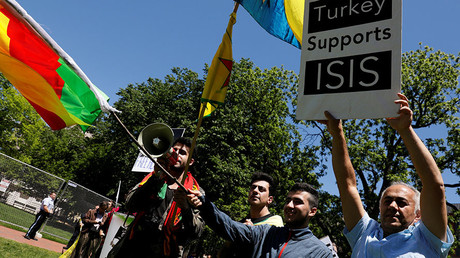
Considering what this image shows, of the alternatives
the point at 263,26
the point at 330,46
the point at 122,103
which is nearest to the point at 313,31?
the point at 330,46

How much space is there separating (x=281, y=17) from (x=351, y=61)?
233 cm

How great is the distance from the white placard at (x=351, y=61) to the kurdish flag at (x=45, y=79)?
67.4 inches

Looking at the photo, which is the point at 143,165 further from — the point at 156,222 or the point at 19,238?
the point at 19,238

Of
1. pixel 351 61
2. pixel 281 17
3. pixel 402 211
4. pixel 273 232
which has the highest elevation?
pixel 281 17

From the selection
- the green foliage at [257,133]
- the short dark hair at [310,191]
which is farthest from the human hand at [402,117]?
the green foliage at [257,133]

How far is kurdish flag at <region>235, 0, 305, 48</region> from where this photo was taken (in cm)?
436

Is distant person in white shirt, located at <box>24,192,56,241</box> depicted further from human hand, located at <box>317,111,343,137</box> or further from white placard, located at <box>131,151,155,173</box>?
human hand, located at <box>317,111,343,137</box>

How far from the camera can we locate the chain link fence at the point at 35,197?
1450cm

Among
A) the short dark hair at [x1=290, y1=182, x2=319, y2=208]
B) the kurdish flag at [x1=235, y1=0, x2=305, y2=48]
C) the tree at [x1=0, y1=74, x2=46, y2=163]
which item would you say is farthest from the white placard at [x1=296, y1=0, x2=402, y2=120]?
the tree at [x1=0, y1=74, x2=46, y2=163]

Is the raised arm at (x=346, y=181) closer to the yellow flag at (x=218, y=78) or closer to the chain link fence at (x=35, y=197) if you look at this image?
the yellow flag at (x=218, y=78)

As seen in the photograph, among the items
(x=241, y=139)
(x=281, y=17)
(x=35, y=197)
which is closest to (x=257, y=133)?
(x=241, y=139)

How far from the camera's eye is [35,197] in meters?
15.5

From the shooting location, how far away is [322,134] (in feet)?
62.7

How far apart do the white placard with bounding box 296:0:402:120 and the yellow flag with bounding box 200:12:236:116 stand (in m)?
0.96
